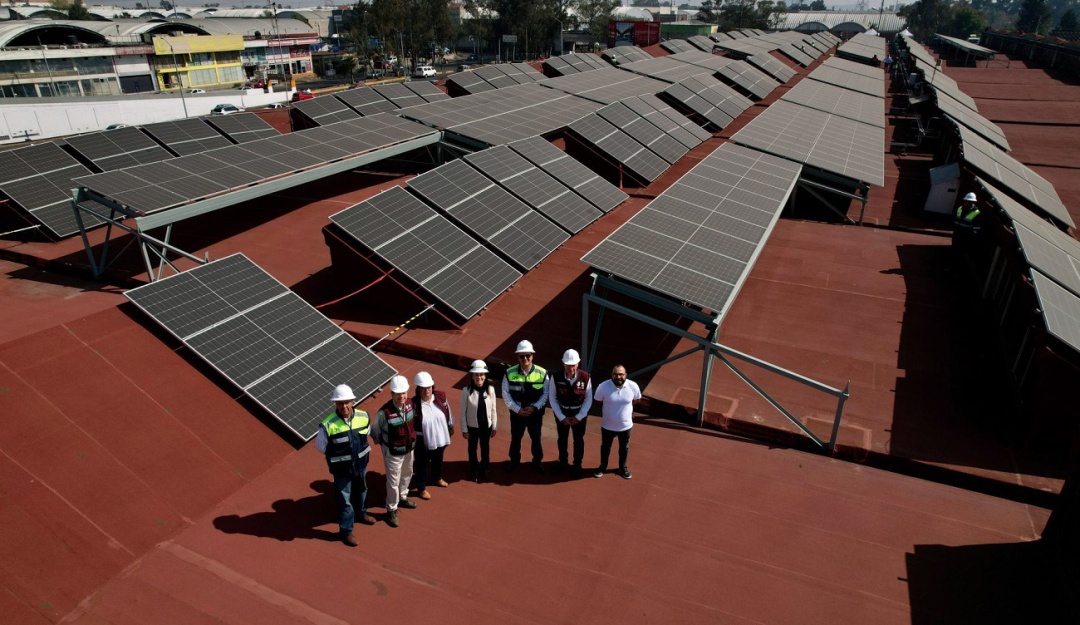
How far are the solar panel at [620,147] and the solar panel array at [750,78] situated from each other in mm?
20348

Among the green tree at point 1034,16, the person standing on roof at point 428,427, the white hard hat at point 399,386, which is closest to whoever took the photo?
the white hard hat at point 399,386

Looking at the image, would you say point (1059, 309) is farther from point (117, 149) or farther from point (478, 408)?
point (117, 149)

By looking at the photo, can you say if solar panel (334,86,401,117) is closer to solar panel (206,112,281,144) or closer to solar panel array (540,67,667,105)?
solar panel (206,112,281,144)

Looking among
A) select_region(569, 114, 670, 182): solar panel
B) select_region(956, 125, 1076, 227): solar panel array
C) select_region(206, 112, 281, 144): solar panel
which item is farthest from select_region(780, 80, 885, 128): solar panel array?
select_region(206, 112, 281, 144): solar panel

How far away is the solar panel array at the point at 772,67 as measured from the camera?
45906mm

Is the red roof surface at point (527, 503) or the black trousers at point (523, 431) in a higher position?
the black trousers at point (523, 431)

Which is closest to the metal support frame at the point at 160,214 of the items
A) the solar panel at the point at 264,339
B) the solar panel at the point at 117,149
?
the solar panel at the point at 264,339

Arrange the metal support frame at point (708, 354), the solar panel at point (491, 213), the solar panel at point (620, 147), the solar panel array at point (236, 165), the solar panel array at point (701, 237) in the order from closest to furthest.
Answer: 1. the metal support frame at point (708, 354)
2. the solar panel array at point (701, 237)
3. the solar panel array at point (236, 165)
4. the solar panel at point (491, 213)
5. the solar panel at point (620, 147)

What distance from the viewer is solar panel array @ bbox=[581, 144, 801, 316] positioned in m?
9.30

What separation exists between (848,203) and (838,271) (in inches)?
208

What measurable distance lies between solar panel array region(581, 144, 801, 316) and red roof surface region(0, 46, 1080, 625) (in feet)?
5.41

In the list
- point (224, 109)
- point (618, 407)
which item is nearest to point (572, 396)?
point (618, 407)

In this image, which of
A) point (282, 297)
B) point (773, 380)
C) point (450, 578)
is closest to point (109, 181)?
point (282, 297)

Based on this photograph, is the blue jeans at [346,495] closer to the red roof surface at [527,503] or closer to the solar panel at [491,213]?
the red roof surface at [527,503]
